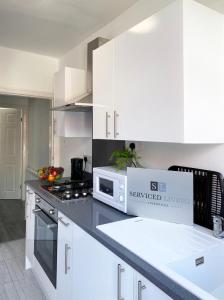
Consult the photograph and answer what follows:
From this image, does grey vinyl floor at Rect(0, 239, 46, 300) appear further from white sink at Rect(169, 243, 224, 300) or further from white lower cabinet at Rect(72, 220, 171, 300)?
white sink at Rect(169, 243, 224, 300)

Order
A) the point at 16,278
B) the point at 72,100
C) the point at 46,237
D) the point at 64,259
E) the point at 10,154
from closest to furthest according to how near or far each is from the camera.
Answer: the point at 64,259, the point at 46,237, the point at 16,278, the point at 72,100, the point at 10,154

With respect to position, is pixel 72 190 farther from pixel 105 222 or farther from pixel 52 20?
pixel 52 20

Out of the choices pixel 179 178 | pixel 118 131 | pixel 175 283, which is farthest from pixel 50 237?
pixel 175 283

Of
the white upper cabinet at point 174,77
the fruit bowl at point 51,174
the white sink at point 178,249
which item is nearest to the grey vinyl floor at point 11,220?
the fruit bowl at point 51,174

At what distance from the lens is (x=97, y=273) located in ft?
4.15

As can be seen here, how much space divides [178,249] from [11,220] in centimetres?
345

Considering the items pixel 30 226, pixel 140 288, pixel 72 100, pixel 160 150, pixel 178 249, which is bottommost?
pixel 30 226

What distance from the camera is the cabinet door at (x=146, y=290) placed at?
0.89 m

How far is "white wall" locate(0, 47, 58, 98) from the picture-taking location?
3090 millimetres

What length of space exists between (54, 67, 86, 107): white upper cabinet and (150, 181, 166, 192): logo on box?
4.77 feet

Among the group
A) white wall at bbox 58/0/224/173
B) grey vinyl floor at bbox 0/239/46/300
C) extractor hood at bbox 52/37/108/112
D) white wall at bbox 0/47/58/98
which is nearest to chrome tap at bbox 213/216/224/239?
white wall at bbox 58/0/224/173

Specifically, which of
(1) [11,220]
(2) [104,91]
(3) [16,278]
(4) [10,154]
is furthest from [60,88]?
(4) [10,154]

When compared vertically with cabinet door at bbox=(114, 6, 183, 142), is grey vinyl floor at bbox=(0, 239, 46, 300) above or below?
below

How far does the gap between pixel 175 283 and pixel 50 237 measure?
1294mm
